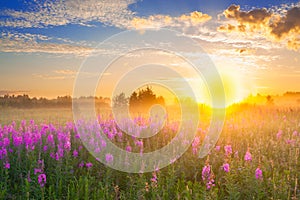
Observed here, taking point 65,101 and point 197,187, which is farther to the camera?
point 65,101

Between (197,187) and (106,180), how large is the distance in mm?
1415

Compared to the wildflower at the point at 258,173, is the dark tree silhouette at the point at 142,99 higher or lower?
higher

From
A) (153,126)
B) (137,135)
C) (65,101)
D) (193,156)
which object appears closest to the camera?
(193,156)

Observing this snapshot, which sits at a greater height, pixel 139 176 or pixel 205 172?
pixel 205 172

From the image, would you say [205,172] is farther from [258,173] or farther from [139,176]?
[139,176]

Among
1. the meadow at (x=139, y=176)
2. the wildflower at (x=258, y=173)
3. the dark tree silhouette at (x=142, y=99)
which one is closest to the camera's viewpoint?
the meadow at (x=139, y=176)

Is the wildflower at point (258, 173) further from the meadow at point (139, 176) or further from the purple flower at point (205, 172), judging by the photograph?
the purple flower at point (205, 172)

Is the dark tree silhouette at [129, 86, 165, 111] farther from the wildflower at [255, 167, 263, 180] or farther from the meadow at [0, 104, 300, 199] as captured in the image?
the wildflower at [255, 167, 263, 180]

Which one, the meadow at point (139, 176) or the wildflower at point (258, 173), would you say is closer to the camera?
the meadow at point (139, 176)

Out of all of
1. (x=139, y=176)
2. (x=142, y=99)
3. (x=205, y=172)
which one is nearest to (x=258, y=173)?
(x=205, y=172)

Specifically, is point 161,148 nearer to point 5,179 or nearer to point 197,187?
point 197,187

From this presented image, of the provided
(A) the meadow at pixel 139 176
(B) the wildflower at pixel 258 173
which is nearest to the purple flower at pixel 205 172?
(A) the meadow at pixel 139 176

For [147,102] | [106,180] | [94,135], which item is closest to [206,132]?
[94,135]

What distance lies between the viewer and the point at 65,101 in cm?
2873
